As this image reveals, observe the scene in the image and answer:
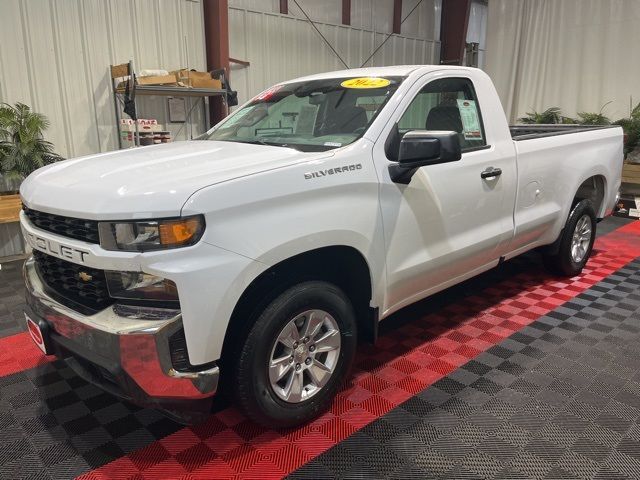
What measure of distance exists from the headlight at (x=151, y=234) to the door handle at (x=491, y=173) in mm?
1879

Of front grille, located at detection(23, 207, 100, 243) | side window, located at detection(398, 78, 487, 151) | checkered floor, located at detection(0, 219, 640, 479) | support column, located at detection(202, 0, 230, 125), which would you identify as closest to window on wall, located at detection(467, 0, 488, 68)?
support column, located at detection(202, 0, 230, 125)

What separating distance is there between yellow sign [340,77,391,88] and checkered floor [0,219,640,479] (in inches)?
63.4

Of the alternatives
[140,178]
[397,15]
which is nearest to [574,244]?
[140,178]

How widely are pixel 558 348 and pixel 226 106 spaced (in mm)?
5674

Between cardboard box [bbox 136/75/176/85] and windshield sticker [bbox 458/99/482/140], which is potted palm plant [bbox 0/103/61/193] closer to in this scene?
cardboard box [bbox 136/75/176/85]

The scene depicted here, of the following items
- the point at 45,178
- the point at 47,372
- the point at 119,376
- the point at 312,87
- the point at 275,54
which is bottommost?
the point at 47,372

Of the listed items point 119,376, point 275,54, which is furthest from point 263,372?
point 275,54

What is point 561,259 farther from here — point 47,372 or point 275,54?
point 275,54

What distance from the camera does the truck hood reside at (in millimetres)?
1719

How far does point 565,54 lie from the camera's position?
9.68m

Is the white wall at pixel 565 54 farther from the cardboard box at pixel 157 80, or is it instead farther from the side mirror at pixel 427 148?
the side mirror at pixel 427 148

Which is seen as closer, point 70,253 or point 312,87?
point 70,253

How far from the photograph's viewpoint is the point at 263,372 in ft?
6.65

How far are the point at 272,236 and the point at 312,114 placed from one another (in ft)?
3.88
